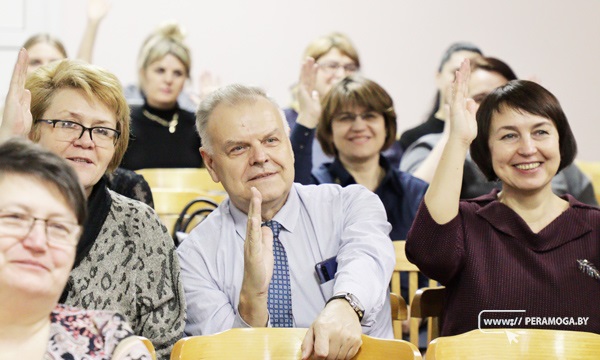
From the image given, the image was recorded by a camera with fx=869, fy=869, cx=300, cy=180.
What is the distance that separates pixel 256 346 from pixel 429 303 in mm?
799

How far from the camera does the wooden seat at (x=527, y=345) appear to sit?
192 cm

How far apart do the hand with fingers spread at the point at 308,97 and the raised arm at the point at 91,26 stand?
66.8 inches

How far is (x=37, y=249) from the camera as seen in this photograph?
1.37 meters

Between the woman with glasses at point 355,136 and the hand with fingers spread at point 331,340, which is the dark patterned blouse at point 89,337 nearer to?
the hand with fingers spread at point 331,340

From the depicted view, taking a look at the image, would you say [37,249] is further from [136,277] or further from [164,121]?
[164,121]

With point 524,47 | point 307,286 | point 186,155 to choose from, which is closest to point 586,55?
point 524,47

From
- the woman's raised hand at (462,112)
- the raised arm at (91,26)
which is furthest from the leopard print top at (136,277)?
the raised arm at (91,26)

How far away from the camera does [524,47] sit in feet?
19.7

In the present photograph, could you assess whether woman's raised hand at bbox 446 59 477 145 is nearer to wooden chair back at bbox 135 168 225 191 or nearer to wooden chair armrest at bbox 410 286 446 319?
wooden chair armrest at bbox 410 286 446 319

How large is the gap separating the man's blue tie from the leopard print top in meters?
0.24

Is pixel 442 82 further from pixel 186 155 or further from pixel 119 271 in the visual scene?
pixel 119 271

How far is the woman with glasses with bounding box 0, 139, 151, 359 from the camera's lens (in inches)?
53.7

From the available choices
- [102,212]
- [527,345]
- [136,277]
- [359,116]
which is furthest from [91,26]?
[527,345]

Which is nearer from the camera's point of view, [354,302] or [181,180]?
[354,302]
